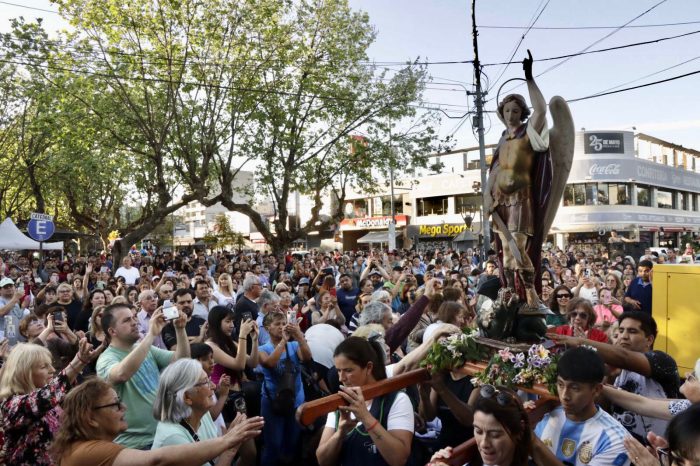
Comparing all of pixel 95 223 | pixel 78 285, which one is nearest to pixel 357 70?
pixel 78 285

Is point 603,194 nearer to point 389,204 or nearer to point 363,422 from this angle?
point 389,204

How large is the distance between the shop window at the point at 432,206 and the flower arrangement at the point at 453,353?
125ft

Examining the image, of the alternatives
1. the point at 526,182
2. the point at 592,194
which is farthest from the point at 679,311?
the point at 592,194

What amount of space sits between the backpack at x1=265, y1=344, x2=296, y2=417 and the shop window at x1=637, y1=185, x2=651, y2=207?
1516 inches

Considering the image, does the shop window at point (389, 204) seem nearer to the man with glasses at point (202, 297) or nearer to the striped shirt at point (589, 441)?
the man with glasses at point (202, 297)

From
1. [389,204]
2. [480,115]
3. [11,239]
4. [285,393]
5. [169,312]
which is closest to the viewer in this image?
[169,312]

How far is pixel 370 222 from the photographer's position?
44.2 m

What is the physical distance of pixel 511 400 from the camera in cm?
221

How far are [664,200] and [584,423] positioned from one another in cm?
4437

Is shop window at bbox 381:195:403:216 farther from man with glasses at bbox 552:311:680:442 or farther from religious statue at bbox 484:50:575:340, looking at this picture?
man with glasses at bbox 552:311:680:442

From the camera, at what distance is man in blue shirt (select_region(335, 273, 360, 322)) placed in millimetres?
8281

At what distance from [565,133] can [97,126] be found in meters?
14.5

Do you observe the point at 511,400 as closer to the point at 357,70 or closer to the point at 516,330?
the point at 516,330

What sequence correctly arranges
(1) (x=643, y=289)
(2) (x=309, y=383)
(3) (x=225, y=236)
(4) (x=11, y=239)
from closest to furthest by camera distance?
(2) (x=309, y=383) → (1) (x=643, y=289) → (4) (x=11, y=239) → (3) (x=225, y=236)
